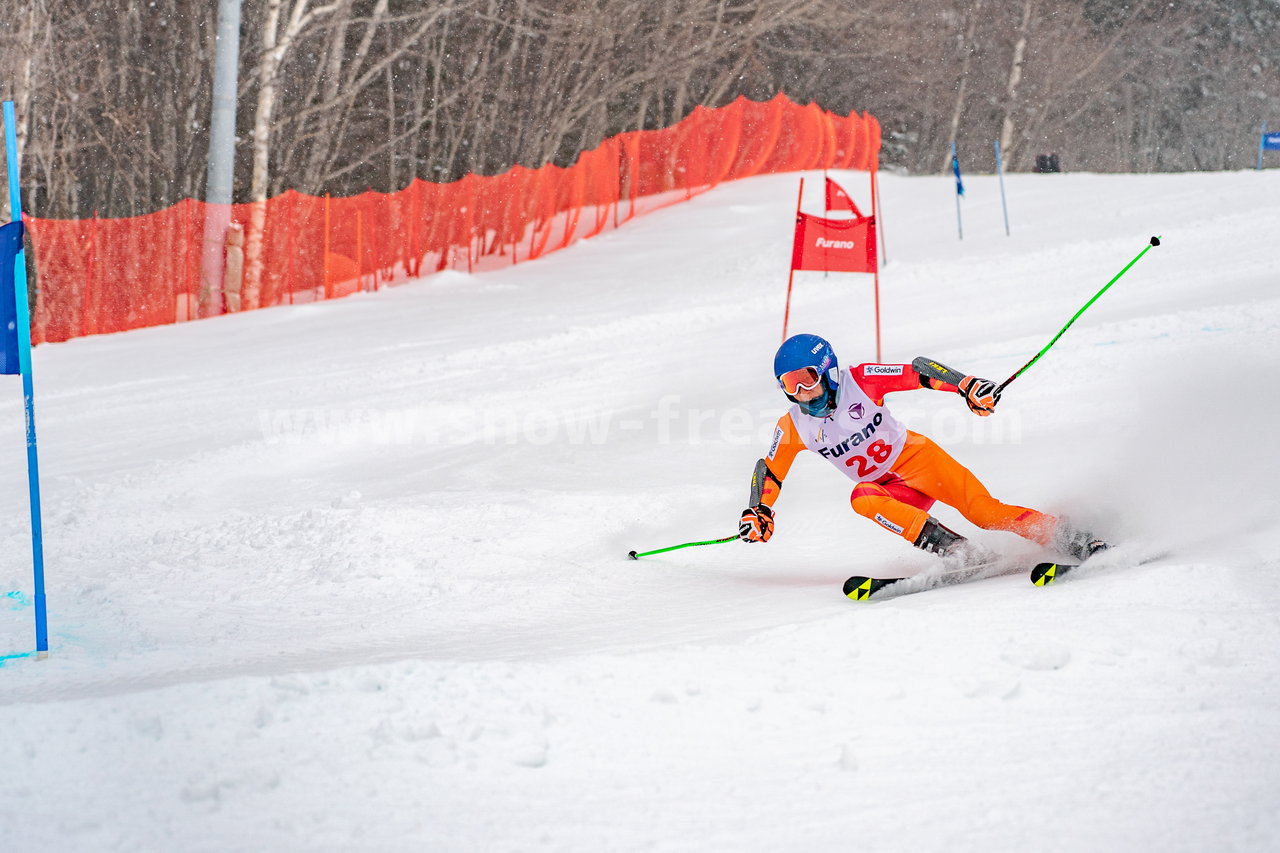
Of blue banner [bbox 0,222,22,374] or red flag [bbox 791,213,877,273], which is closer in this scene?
blue banner [bbox 0,222,22,374]

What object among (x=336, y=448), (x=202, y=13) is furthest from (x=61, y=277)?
(x=202, y=13)

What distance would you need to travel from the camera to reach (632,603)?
5770 millimetres

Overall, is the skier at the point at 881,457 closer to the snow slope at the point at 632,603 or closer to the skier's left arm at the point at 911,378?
the skier's left arm at the point at 911,378

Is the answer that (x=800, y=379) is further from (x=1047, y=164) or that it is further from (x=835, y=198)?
(x=1047, y=164)

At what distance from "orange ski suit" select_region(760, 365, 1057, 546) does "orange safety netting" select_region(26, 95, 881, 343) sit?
1205 centimetres

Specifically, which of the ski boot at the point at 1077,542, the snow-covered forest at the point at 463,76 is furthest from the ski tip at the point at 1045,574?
the snow-covered forest at the point at 463,76

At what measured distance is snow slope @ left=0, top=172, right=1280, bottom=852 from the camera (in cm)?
317

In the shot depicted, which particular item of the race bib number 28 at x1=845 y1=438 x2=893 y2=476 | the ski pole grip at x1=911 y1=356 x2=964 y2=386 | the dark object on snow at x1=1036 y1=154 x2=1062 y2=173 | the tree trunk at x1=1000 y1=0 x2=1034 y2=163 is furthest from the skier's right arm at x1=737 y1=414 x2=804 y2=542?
the tree trunk at x1=1000 y1=0 x2=1034 y2=163

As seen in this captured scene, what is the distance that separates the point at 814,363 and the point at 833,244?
243 inches

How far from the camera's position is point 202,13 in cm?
2455

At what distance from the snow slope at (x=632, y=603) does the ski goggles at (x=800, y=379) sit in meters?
0.95

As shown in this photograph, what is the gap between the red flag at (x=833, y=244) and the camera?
446 inches

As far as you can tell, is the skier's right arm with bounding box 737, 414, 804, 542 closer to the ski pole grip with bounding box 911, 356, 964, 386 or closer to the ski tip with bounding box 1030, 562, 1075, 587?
the ski pole grip with bounding box 911, 356, 964, 386

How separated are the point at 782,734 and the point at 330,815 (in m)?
1.29
